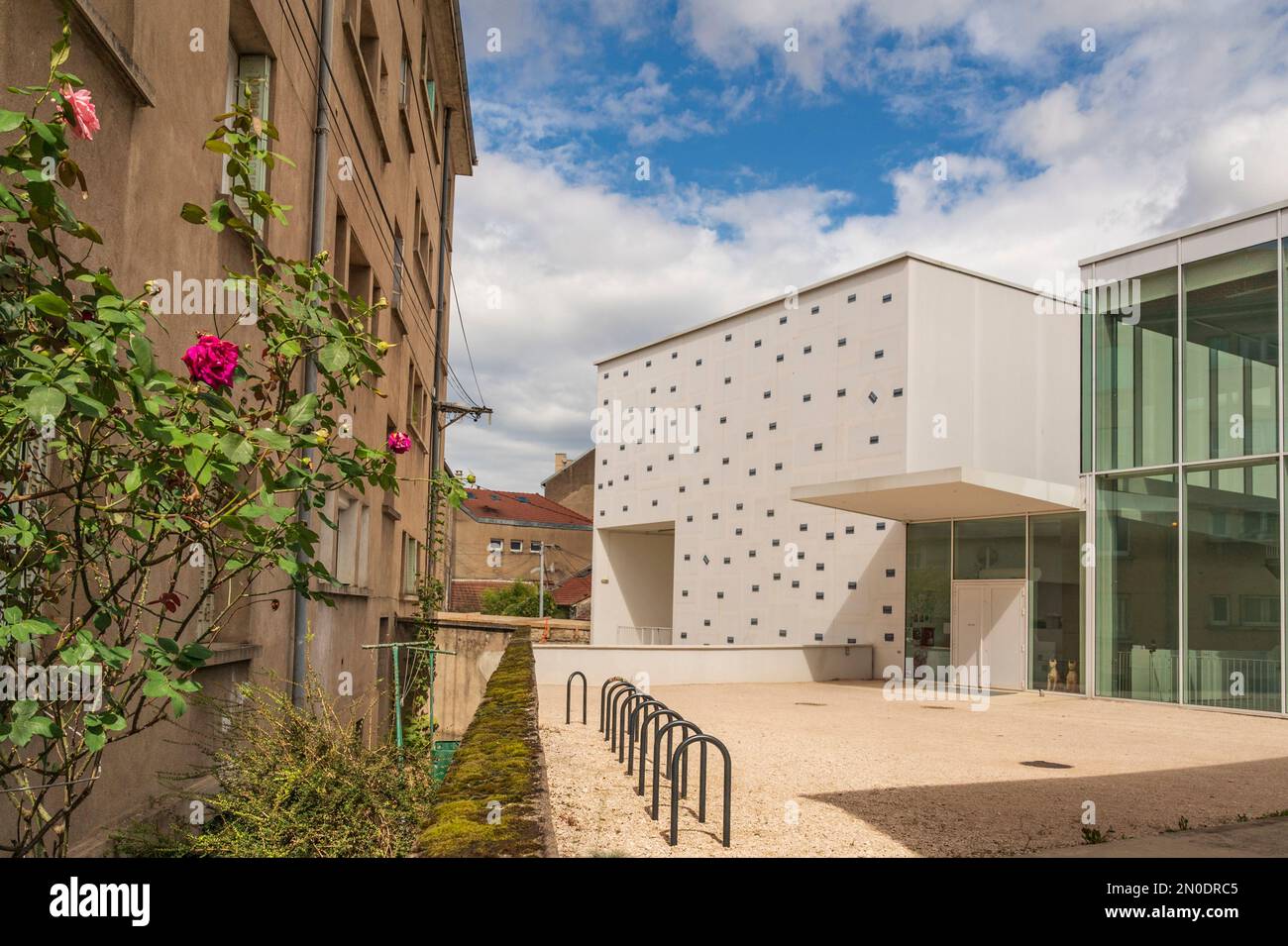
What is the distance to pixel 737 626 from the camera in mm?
32094

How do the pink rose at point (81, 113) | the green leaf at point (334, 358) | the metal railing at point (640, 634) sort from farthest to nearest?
the metal railing at point (640, 634) → the green leaf at point (334, 358) → the pink rose at point (81, 113)

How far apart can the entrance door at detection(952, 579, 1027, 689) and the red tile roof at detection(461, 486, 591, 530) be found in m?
37.4

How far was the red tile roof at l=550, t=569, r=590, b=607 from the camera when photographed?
182 ft

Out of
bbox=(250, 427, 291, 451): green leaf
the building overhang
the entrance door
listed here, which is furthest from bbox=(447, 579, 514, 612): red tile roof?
bbox=(250, 427, 291, 451): green leaf

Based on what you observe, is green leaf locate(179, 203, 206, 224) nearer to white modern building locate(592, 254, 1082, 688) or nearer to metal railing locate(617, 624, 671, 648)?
white modern building locate(592, 254, 1082, 688)

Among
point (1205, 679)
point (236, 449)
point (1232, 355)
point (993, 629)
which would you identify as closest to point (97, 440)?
point (236, 449)

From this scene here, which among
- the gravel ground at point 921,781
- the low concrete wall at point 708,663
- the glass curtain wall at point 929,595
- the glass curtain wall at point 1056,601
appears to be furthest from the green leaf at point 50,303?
the glass curtain wall at point 929,595

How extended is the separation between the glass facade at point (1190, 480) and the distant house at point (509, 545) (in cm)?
3622

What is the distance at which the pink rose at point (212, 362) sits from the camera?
317 cm

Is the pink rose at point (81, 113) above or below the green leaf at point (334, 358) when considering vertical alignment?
above

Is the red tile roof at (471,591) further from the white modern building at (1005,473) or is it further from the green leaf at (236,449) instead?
the green leaf at (236,449)
